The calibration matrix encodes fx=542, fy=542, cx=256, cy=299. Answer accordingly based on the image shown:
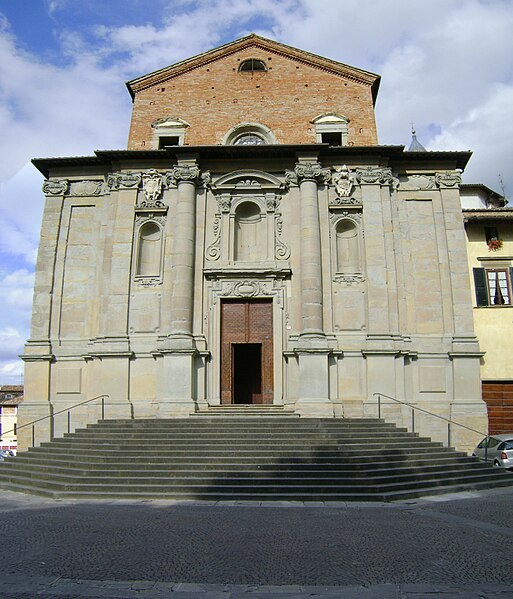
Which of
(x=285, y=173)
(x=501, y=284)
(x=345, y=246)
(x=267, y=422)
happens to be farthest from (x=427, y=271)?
(x=267, y=422)

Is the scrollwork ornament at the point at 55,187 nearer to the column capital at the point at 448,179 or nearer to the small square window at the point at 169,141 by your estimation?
the small square window at the point at 169,141

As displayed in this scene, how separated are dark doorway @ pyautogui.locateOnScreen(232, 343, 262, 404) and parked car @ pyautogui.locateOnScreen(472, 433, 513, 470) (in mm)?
7993

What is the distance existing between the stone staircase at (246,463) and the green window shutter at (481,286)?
A: 9.38 meters

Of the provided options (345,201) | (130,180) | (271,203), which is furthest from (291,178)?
(130,180)

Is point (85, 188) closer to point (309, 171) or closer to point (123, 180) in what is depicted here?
point (123, 180)

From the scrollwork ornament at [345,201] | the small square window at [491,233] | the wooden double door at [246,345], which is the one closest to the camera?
the wooden double door at [246,345]

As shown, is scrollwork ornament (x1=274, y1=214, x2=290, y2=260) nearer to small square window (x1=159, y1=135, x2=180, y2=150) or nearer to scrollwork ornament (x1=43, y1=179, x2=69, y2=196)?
small square window (x1=159, y1=135, x2=180, y2=150)

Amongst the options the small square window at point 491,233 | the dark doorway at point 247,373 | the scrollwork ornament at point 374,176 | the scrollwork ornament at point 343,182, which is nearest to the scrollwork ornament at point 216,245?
the dark doorway at point 247,373

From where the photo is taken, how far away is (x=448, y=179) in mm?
21797

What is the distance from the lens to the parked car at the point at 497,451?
17.3m

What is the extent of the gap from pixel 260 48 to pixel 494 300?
15.3 meters

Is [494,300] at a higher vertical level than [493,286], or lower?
lower

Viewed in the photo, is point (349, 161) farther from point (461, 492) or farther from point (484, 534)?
point (484, 534)

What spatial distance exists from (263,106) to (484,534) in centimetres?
1937
